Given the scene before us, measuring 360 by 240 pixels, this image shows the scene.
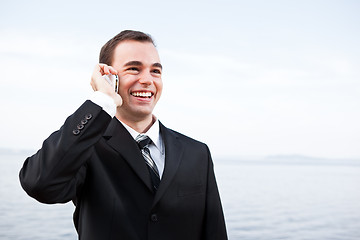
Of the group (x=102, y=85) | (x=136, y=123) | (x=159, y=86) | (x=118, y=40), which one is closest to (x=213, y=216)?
(x=136, y=123)

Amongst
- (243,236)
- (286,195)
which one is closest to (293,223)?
(243,236)

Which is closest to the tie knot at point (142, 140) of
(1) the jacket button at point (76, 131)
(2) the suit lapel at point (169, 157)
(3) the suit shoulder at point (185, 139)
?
(2) the suit lapel at point (169, 157)

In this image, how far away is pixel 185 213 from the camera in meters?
2.42

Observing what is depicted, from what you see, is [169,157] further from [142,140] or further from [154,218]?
[154,218]

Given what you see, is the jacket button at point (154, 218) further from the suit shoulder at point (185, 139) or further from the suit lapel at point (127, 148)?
the suit shoulder at point (185, 139)

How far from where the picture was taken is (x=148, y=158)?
2461 millimetres

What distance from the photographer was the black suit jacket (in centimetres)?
200

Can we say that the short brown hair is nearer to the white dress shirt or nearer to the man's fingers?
the man's fingers

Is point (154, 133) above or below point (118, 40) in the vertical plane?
below

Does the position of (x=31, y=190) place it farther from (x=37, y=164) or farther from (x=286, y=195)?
(x=286, y=195)

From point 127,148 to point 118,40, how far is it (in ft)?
2.14

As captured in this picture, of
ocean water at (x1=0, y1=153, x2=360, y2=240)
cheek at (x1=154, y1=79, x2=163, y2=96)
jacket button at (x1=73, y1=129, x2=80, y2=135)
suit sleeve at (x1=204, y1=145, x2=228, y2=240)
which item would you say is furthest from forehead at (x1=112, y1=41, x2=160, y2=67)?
ocean water at (x1=0, y1=153, x2=360, y2=240)

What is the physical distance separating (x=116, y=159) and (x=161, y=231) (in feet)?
1.48

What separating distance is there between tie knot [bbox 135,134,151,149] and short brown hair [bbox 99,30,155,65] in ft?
1.55
